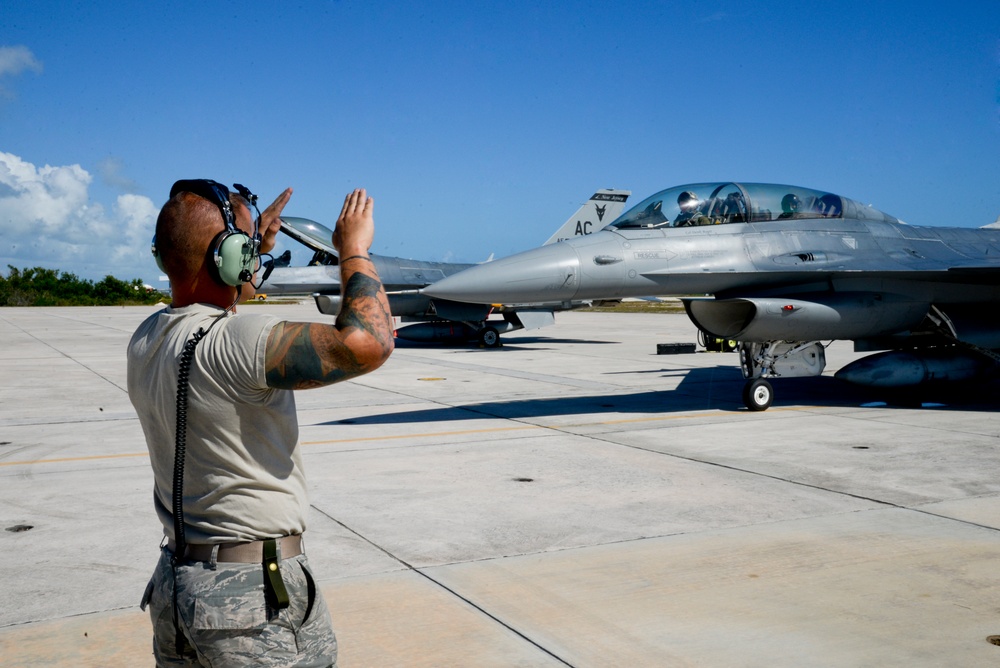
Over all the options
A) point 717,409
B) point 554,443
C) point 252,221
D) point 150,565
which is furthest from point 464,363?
point 252,221

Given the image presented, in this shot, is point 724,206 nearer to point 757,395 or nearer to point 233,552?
point 757,395

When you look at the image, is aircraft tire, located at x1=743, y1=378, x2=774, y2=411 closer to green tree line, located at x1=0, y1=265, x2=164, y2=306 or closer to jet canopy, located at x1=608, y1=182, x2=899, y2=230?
jet canopy, located at x1=608, y1=182, x2=899, y2=230

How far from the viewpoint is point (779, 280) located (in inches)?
430

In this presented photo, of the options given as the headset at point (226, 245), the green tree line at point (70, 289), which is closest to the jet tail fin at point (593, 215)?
the headset at point (226, 245)

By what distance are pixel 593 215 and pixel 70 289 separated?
207ft

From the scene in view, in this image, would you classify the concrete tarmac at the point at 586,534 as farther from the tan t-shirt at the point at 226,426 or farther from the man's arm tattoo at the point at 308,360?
the man's arm tattoo at the point at 308,360

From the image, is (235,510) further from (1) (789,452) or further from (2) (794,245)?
(2) (794,245)

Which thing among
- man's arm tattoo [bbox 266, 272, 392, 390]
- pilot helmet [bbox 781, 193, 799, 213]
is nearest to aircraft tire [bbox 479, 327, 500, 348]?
pilot helmet [bbox 781, 193, 799, 213]

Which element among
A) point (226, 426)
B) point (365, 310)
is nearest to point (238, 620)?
point (226, 426)

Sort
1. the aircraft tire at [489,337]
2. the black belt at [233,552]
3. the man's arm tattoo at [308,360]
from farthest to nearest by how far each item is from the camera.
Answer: the aircraft tire at [489,337], the black belt at [233,552], the man's arm tattoo at [308,360]

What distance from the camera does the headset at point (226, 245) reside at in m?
2.12

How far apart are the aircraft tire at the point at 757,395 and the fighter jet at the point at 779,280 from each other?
18 mm

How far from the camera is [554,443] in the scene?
8875 mm

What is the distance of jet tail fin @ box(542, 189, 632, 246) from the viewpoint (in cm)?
2773
